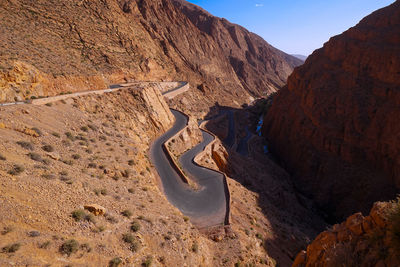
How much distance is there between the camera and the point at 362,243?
6.90 meters

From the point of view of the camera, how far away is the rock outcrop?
6.04 metres

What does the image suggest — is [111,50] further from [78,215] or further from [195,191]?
[78,215]

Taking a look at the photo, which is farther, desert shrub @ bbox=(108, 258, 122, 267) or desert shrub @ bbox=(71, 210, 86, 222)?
desert shrub @ bbox=(71, 210, 86, 222)

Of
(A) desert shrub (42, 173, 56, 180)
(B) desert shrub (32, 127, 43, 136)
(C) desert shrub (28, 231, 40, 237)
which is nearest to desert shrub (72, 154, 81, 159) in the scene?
(B) desert shrub (32, 127, 43, 136)

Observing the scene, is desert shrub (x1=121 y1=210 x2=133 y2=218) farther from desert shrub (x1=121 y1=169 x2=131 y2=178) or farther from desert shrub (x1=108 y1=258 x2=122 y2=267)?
desert shrub (x1=121 y1=169 x2=131 y2=178)

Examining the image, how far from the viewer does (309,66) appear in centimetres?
4238

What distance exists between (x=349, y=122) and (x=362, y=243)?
2940 cm

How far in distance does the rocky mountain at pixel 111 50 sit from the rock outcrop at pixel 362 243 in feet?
55.0

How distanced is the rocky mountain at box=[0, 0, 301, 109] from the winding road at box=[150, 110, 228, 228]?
956 centimetres

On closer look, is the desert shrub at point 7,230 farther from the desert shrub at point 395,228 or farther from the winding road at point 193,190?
the desert shrub at point 395,228

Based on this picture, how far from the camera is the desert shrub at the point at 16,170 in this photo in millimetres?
7616

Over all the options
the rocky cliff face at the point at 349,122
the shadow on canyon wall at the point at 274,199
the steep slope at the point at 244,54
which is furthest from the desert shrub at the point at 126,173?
the steep slope at the point at 244,54

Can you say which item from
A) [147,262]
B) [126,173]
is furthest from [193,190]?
[147,262]

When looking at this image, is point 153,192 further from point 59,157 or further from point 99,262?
point 99,262
